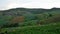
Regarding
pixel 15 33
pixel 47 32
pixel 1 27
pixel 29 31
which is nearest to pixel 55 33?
pixel 47 32

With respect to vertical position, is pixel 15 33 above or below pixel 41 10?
above

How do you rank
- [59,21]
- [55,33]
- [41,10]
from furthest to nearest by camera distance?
1. [41,10]
2. [59,21]
3. [55,33]

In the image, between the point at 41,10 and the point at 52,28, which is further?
the point at 41,10

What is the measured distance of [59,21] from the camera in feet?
121

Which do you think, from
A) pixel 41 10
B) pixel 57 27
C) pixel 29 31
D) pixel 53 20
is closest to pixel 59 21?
pixel 53 20

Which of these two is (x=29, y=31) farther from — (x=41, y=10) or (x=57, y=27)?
(x=41, y=10)

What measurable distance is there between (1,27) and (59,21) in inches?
420

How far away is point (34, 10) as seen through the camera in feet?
194

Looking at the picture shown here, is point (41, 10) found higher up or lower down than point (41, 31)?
lower down

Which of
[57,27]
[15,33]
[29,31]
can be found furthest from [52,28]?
[15,33]

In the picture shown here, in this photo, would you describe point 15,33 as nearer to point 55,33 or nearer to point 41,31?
point 41,31

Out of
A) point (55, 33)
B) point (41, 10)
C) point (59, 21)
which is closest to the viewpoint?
point (55, 33)

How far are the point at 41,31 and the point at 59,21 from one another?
677 centimetres

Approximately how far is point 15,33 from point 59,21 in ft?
31.2
